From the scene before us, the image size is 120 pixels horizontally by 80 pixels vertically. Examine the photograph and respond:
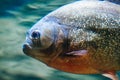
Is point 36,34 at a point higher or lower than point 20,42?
higher

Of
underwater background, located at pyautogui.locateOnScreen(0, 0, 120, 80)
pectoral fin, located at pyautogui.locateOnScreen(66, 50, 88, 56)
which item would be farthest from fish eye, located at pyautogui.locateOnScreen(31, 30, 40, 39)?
underwater background, located at pyautogui.locateOnScreen(0, 0, 120, 80)

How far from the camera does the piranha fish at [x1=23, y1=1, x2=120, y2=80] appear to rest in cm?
205

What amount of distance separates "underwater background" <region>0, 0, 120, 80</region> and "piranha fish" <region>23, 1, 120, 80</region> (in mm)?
282

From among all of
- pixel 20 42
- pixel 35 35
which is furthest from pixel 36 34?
pixel 20 42

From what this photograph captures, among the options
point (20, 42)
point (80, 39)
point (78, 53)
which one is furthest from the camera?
point (20, 42)

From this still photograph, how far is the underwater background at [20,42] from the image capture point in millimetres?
4992

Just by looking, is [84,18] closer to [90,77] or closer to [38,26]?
[38,26]

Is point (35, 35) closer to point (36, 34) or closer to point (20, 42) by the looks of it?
point (36, 34)

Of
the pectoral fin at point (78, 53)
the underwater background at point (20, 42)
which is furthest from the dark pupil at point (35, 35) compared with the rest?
the underwater background at point (20, 42)

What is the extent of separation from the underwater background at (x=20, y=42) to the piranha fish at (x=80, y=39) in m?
0.28

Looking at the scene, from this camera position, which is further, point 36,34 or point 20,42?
point 20,42

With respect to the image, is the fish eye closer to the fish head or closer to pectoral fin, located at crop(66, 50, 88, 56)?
the fish head

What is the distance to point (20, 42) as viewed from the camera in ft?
20.2

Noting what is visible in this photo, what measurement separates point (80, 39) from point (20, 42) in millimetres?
4159
